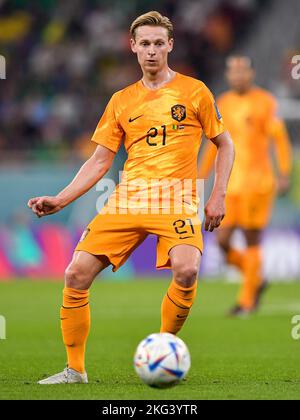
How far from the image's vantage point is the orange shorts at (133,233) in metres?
6.64

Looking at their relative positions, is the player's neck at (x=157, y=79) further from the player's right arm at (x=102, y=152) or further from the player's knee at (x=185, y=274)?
the player's knee at (x=185, y=274)

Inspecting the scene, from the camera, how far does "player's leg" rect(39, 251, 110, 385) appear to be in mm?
6523

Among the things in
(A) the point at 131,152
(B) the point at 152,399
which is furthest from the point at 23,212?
(B) the point at 152,399

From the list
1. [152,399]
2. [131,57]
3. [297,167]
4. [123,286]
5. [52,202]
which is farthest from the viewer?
[131,57]

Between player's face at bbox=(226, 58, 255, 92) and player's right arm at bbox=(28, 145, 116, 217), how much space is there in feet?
16.0

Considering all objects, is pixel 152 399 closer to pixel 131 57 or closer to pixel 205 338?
pixel 205 338

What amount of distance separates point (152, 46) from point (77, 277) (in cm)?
157

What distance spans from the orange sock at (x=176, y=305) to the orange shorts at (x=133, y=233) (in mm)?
190

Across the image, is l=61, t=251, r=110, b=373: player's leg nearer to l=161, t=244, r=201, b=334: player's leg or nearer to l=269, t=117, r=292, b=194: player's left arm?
l=161, t=244, r=201, b=334: player's leg

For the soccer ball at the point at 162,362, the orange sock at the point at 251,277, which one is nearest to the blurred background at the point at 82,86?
the orange sock at the point at 251,277

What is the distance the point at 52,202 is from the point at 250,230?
580cm

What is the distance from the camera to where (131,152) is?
6.92 meters

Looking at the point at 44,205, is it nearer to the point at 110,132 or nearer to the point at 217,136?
the point at 110,132

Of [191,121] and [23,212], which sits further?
[23,212]
